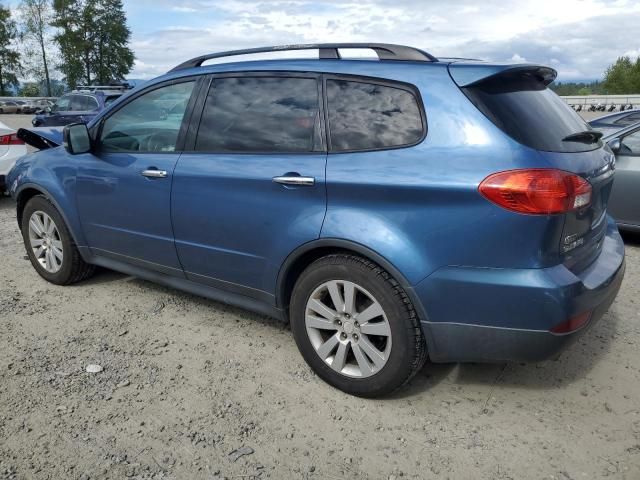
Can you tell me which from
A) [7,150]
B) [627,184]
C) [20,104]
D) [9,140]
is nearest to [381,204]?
[627,184]

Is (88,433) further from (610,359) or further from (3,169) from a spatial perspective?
(3,169)

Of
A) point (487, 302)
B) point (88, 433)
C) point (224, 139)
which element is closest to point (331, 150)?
point (224, 139)

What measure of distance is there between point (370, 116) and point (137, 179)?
1.72m

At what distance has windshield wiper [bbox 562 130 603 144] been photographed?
8.94ft

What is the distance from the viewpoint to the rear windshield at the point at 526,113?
253cm

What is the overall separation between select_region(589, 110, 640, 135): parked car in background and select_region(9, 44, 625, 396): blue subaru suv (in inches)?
128

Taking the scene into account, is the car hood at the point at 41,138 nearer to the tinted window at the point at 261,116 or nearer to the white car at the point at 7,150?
the tinted window at the point at 261,116

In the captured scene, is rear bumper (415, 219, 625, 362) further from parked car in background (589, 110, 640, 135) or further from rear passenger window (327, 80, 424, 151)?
parked car in background (589, 110, 640, 135)

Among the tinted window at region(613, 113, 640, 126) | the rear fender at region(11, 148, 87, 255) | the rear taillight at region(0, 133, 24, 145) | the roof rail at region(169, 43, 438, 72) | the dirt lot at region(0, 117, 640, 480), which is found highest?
the roof rail at region(169, 43, 438, 72)

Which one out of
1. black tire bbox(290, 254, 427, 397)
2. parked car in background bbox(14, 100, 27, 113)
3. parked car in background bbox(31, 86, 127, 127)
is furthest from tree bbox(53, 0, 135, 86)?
black tire bbox(290, 254, 427, 397)

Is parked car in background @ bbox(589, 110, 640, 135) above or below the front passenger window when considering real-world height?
below

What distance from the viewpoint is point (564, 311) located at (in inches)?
96.7

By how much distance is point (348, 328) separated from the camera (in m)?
2.91

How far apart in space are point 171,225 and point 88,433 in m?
1.35
